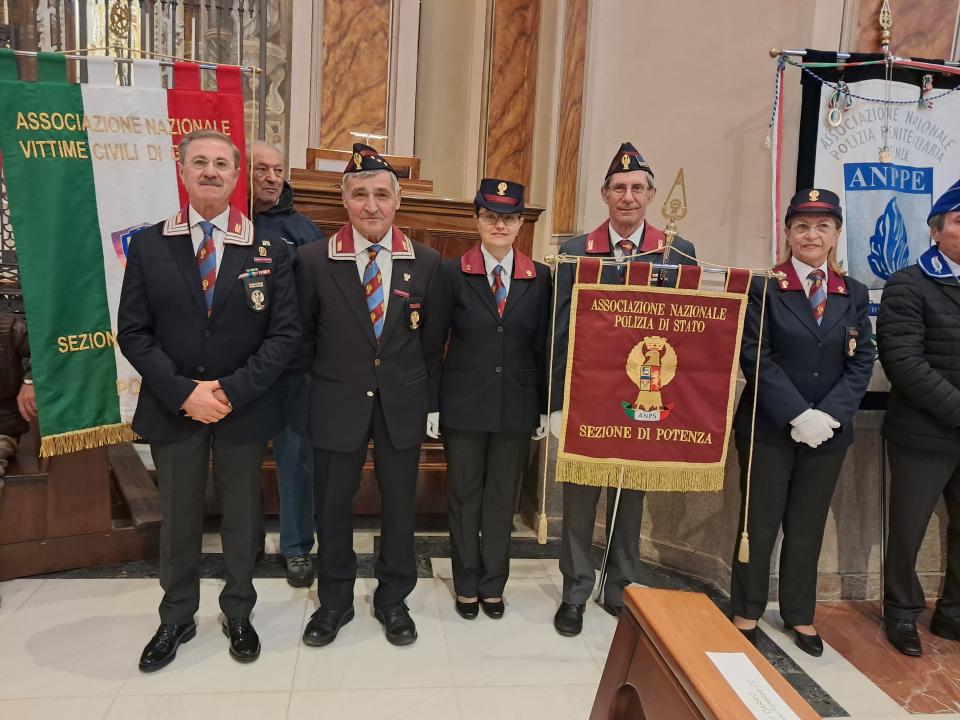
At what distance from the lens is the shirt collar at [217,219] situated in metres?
2.31

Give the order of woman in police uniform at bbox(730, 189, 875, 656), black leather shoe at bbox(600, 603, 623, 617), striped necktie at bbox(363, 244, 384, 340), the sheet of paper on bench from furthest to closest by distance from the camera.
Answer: black leather shoe at bbox(600, 603, 623, 617) → woman in police uniform at bbox(730, 189, 875, 656) → striped necktie at bbox(363, 244, 384, 340) → the sheet of paper on bench

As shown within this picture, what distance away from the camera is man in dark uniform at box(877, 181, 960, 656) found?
107 inches

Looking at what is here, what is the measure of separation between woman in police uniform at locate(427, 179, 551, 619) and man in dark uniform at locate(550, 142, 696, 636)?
0.11 m

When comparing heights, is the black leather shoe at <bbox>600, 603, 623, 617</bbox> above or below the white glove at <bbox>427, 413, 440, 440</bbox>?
below

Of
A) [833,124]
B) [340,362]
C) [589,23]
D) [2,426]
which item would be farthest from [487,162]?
[2,426]

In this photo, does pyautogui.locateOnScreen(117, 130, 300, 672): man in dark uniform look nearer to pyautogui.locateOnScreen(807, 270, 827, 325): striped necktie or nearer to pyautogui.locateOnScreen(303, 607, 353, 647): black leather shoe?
pyautogui.locateOnScreen(303, 607, 353, 647): black leather shoe

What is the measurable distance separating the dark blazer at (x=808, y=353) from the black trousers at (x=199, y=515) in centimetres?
188

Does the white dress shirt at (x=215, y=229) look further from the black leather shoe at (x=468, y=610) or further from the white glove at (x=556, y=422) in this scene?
the black leather shoe at (x=468, y=610)

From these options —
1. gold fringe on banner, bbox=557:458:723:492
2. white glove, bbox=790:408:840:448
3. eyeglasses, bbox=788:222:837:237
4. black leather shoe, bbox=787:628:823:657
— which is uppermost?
eyeglasses, bbox=788:222:837:237

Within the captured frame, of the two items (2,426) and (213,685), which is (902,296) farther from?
(2,426)

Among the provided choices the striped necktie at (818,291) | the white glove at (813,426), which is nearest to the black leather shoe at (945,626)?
the white glove at (813,426)

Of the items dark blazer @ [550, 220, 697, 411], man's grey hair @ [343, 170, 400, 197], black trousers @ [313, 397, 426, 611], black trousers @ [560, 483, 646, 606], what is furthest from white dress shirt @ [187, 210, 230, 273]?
black trousers @ [560, 483, 646, 606]

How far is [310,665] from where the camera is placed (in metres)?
2.46

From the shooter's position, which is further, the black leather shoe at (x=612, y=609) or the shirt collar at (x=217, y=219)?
the black leather shoe at (x=612, y=609)
